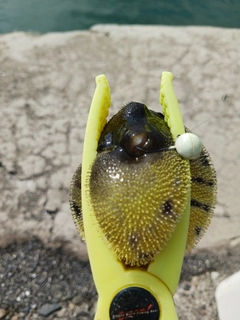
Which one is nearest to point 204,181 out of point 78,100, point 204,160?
point 204,160

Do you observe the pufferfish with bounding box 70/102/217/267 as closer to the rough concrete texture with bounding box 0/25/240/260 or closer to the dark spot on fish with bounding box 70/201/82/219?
the dark spot on fish with bounding box 70/201/82/219

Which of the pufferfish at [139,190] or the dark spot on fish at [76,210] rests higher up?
the pufferfish at [139,190]

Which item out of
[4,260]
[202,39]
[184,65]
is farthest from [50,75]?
[4,260]

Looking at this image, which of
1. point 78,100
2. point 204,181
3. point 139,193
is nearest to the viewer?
point 139,193

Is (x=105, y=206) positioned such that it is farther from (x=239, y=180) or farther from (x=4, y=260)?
(x=239, y=180)

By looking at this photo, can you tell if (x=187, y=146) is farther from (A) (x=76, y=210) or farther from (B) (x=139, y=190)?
(A) (x=76, y=210)

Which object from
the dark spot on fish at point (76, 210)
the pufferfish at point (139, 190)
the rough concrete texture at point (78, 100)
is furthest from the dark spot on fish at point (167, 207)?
the rough concrete texture at point (78, 100)

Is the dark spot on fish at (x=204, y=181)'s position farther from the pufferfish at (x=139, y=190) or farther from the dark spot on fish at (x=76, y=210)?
the dark spot on fish at (x=76, y=210)
